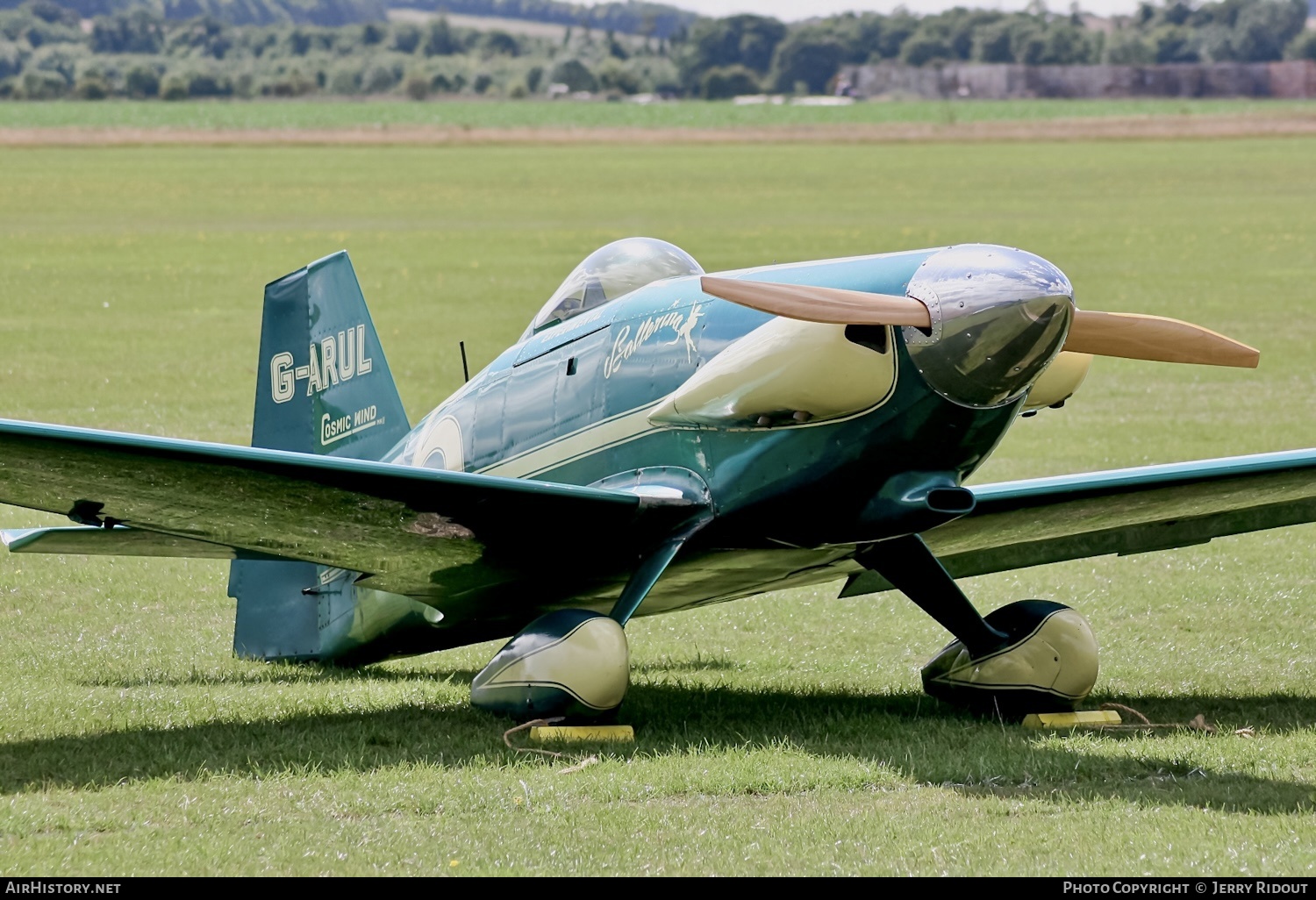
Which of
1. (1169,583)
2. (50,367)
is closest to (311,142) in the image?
(50,367)

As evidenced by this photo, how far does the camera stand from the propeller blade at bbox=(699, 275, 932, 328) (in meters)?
6.46

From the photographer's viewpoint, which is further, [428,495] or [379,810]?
[428,495]

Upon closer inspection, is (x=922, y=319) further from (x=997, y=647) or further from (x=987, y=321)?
(x=997, y=647)

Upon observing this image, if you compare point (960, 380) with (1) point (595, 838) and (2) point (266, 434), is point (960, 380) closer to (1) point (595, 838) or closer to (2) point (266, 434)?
(1) point (595, 838)

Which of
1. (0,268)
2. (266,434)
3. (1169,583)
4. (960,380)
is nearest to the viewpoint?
(960,380)

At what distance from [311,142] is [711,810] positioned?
69389mm

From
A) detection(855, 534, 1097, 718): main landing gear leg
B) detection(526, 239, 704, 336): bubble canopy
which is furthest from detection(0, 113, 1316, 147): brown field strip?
detection(855, 534, 1097, 718): main landing gear leg

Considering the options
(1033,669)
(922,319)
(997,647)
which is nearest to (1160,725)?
(1033,669)

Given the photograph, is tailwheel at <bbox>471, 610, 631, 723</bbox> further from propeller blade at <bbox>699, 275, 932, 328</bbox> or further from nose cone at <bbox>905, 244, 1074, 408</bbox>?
nose cone at <bbox>905, 244, 1074, 408</bbox>

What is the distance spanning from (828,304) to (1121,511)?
8.15ft

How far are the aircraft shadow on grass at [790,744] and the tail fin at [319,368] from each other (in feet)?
6.37

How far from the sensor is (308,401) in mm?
9609

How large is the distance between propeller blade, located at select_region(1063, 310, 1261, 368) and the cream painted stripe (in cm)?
184

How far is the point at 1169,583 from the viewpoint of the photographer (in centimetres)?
1195
